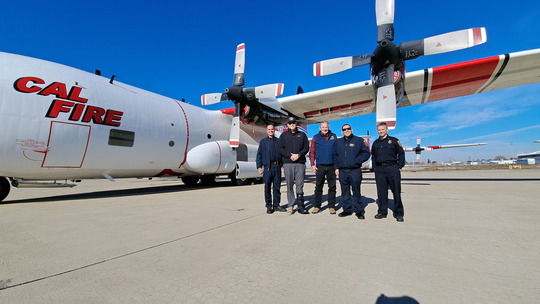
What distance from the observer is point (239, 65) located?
10758mm

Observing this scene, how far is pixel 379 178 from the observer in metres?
4.09

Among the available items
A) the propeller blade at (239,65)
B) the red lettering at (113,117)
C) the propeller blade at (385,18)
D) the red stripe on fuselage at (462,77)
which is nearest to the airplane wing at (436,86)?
the red stripe on fuselage at (462,77)

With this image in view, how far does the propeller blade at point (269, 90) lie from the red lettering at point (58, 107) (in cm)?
603

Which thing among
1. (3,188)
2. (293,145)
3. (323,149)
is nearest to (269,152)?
(293,145)

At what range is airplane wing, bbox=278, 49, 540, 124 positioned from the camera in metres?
7.27

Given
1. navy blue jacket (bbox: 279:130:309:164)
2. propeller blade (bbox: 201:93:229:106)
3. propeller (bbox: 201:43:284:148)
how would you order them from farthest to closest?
1. propeller blade (bbox: 201:93:229:106)
2. propeller (bbox: 201:43:284:148)
3. navy blue jacket (bbox: 279:130:309:164)

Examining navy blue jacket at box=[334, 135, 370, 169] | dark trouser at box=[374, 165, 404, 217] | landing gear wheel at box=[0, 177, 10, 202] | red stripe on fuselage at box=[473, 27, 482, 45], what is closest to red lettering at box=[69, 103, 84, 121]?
landing gear wheel at box=[0, 177, 10, 202]

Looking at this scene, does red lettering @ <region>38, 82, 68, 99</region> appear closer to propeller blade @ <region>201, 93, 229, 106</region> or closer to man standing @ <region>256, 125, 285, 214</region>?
man standing @ <region>256, 125, 285, 214</region>

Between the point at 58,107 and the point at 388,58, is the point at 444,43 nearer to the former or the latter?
the point at 388,58

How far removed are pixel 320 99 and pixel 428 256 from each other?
850 centimetres

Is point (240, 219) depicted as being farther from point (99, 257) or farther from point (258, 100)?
point (258, 100)

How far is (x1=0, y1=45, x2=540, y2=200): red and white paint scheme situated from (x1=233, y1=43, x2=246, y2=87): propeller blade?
1.08m

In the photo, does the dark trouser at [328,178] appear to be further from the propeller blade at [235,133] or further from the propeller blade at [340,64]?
the propeller blade at [235,133]

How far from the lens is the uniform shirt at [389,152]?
400cm
